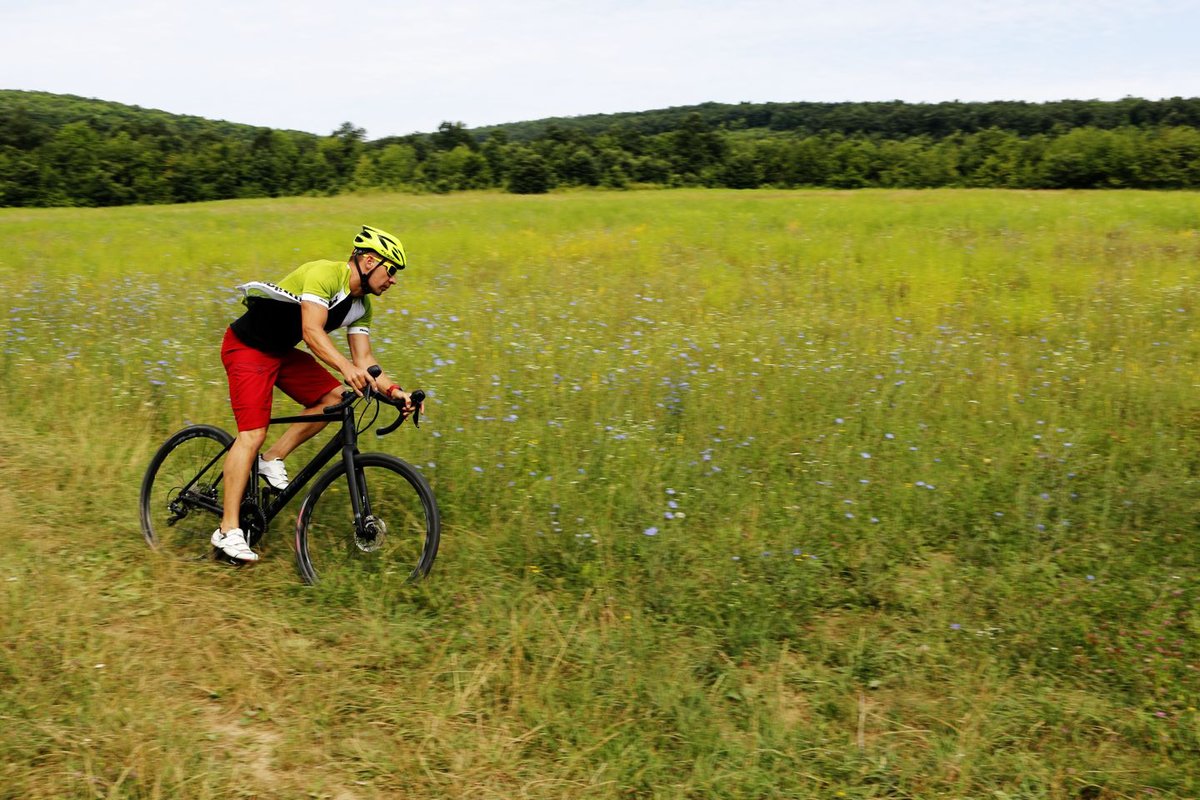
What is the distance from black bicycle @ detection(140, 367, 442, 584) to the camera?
5.05m

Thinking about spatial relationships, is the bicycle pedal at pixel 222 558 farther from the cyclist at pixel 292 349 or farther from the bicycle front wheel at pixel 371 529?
the bicycle front wheel at pixel 371 529

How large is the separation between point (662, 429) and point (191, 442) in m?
3.32

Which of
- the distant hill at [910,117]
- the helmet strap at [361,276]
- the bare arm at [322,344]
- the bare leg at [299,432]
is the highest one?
the distant hill at [910,117]

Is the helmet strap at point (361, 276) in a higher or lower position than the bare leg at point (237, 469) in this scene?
higher

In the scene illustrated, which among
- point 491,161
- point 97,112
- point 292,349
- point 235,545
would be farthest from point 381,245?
point 97,112

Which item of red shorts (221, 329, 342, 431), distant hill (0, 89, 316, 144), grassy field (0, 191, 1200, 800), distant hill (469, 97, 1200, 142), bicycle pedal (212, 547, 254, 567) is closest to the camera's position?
grassy field (0, 191, 1200, 800)

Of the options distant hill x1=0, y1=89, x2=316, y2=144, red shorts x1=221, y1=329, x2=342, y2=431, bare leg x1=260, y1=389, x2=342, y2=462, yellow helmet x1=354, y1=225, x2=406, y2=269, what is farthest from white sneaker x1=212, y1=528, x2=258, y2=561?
distant hill x1=0, y1=89, x2=316, y2=144

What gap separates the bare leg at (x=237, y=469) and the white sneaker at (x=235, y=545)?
37 mm

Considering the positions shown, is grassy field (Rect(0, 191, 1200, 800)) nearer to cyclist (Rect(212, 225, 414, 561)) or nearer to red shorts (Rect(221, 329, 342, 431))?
cyclist (Rect(212, 225, 414, 561))

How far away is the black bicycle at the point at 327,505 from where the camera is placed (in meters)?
5.05

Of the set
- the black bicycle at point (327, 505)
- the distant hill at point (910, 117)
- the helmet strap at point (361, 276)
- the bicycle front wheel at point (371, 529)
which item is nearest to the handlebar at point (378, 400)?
the black bicycle at point (327, 505)

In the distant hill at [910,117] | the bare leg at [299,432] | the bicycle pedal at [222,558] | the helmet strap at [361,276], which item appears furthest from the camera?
the distant hill at [910,117]

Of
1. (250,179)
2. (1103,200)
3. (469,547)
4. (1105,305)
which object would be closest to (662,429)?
(469,547)

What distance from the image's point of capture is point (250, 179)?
46875 mm
